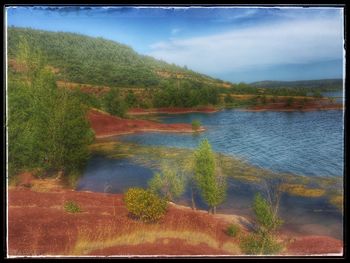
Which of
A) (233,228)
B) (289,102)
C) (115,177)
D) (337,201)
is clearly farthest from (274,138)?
(115,177)

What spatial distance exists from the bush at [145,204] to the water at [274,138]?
1.15 m

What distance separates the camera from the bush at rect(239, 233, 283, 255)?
10.1m

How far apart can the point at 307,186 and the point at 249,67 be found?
9.69 ft

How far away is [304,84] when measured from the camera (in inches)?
411

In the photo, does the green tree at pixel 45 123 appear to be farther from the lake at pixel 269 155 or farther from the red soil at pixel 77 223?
the red soil at pixel 77 223

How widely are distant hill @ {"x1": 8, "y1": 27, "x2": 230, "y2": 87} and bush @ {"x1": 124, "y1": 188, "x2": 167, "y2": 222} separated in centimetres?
247

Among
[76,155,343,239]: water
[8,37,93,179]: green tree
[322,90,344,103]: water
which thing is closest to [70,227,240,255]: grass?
[76,155,343,239]: water

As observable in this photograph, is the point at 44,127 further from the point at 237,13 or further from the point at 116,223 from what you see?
the point at 237,13

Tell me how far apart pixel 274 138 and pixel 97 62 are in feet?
14.2

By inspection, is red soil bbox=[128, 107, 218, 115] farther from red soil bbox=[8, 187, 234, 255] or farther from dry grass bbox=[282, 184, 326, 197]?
dry grass bbox=[282, 184, 326, 197]

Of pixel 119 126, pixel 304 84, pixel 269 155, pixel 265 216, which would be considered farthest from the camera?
pixel 119 126

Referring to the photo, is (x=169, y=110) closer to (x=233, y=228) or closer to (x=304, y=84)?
(x=233, y=228)

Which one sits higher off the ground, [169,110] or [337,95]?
[337,95]

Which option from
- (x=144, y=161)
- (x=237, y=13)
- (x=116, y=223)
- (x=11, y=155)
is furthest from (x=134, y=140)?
(x=237, y=13)
